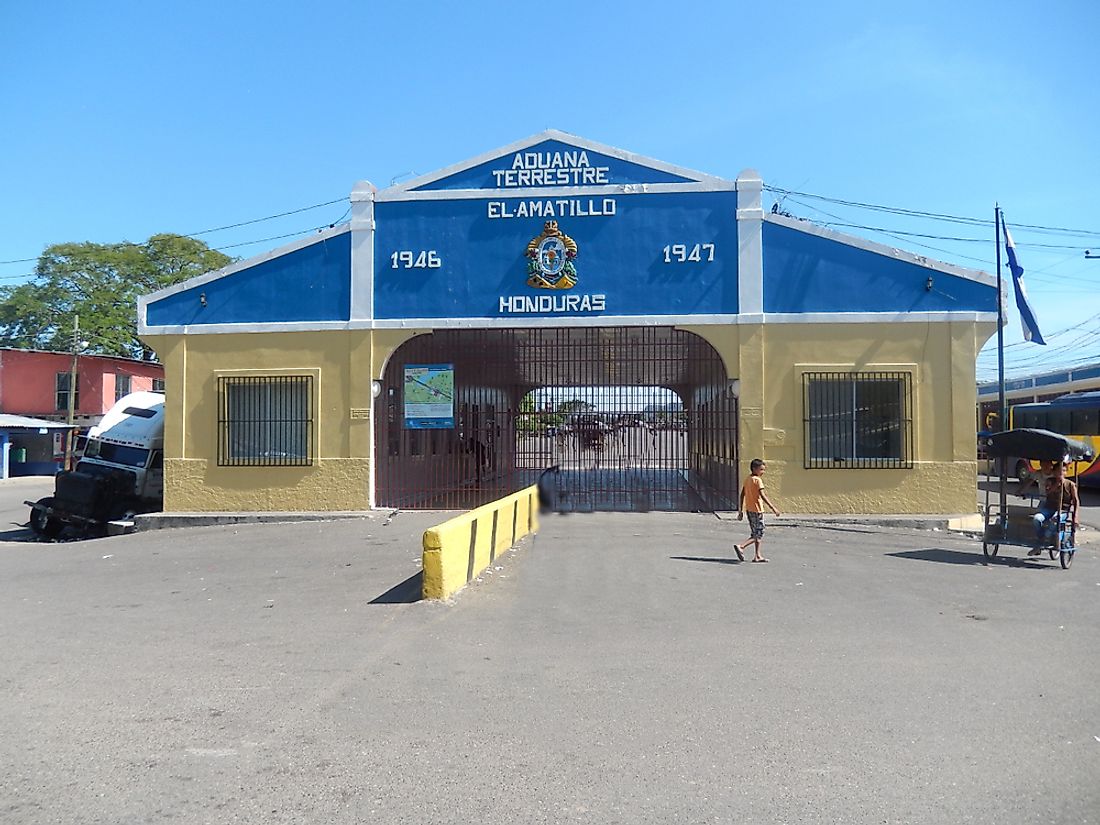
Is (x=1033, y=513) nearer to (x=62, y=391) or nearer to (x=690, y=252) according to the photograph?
(x=690, y=252)

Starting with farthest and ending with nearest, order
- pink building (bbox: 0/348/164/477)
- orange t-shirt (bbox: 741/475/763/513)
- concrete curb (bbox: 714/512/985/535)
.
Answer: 1. pink building (bbox: 0/348/164/477)
2. concrete curb (bbox: 714/512/985/535)
3. orange t-shirt (bbox: 741/475/763/513)

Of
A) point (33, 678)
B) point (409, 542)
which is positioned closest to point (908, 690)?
point (33, 678)

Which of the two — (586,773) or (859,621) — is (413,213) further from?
(586,773)

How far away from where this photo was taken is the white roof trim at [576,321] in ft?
50.2

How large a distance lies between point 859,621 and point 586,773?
4.45 meters

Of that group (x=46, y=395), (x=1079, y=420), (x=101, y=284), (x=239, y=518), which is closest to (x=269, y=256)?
(x=239, y=518)

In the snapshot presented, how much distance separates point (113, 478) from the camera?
58.4 ft

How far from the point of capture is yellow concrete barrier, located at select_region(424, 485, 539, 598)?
8531 millimetres

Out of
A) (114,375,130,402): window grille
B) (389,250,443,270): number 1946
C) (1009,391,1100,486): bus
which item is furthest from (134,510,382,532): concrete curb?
(114,375,130,402): window grille

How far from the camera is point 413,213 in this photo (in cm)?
1614

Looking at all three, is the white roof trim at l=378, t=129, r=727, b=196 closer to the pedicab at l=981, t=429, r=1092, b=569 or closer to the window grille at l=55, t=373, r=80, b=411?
the pedicab at l=981, t=429, r=1092, b=569

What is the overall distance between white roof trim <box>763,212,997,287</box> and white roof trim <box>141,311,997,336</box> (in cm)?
65

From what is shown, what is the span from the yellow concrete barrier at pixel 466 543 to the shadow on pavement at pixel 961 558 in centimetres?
540

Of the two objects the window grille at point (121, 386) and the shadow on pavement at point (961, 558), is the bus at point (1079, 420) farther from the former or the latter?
the window grille at point (121, 386)
